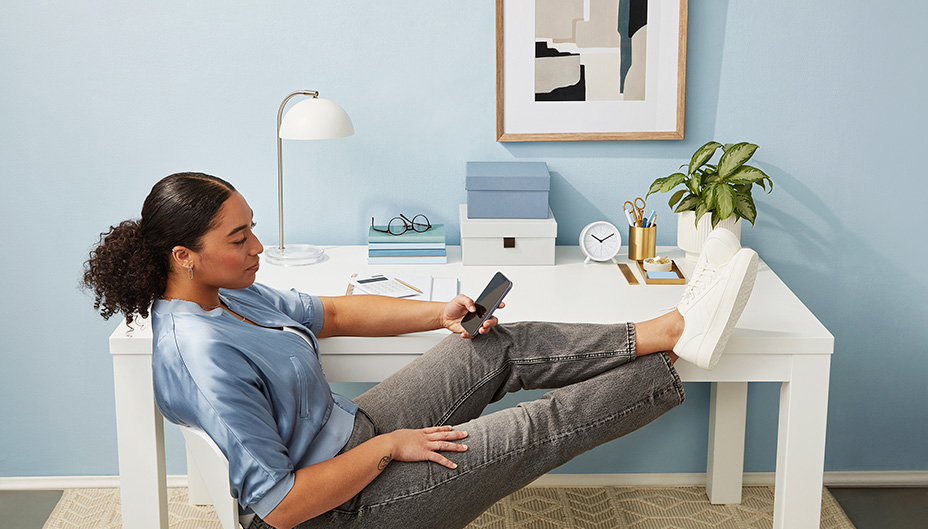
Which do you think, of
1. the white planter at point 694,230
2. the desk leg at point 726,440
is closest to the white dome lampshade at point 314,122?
the white planter at point 694,230

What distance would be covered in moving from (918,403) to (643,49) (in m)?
1.30

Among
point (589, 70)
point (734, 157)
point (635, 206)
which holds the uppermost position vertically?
point (589, 70)

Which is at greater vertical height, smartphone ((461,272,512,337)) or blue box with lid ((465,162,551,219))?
blue box with lid ((465,162,551,219))

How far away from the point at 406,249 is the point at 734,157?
84 centimetres

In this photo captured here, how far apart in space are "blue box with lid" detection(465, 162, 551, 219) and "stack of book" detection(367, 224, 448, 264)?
12cm

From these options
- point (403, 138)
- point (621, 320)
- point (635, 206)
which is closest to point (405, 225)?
point (403, 138)

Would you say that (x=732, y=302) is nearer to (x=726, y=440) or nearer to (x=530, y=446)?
(x=530, y=446)

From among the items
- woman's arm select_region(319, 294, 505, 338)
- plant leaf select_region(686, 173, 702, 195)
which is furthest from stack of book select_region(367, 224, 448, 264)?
plant leaf select_region(686, 173, 702, 195)

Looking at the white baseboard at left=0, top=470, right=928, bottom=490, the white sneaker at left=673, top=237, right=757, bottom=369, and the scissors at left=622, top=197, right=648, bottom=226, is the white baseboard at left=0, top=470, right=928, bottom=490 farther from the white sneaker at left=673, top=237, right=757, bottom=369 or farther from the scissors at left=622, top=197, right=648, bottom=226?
the white sneaker at left=673, top=237, right=757, bottom=369

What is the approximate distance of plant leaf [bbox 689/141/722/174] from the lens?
210 centimetres

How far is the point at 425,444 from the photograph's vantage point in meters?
1.50

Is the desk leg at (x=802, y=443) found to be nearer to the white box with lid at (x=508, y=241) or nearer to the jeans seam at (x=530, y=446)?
the jeans seam at (x=530, y=446)

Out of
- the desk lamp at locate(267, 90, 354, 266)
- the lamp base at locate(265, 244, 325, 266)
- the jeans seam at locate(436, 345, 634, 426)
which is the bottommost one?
the jeans seam at locate(436, 345, 634, 426)

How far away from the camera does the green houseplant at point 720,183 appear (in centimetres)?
206
